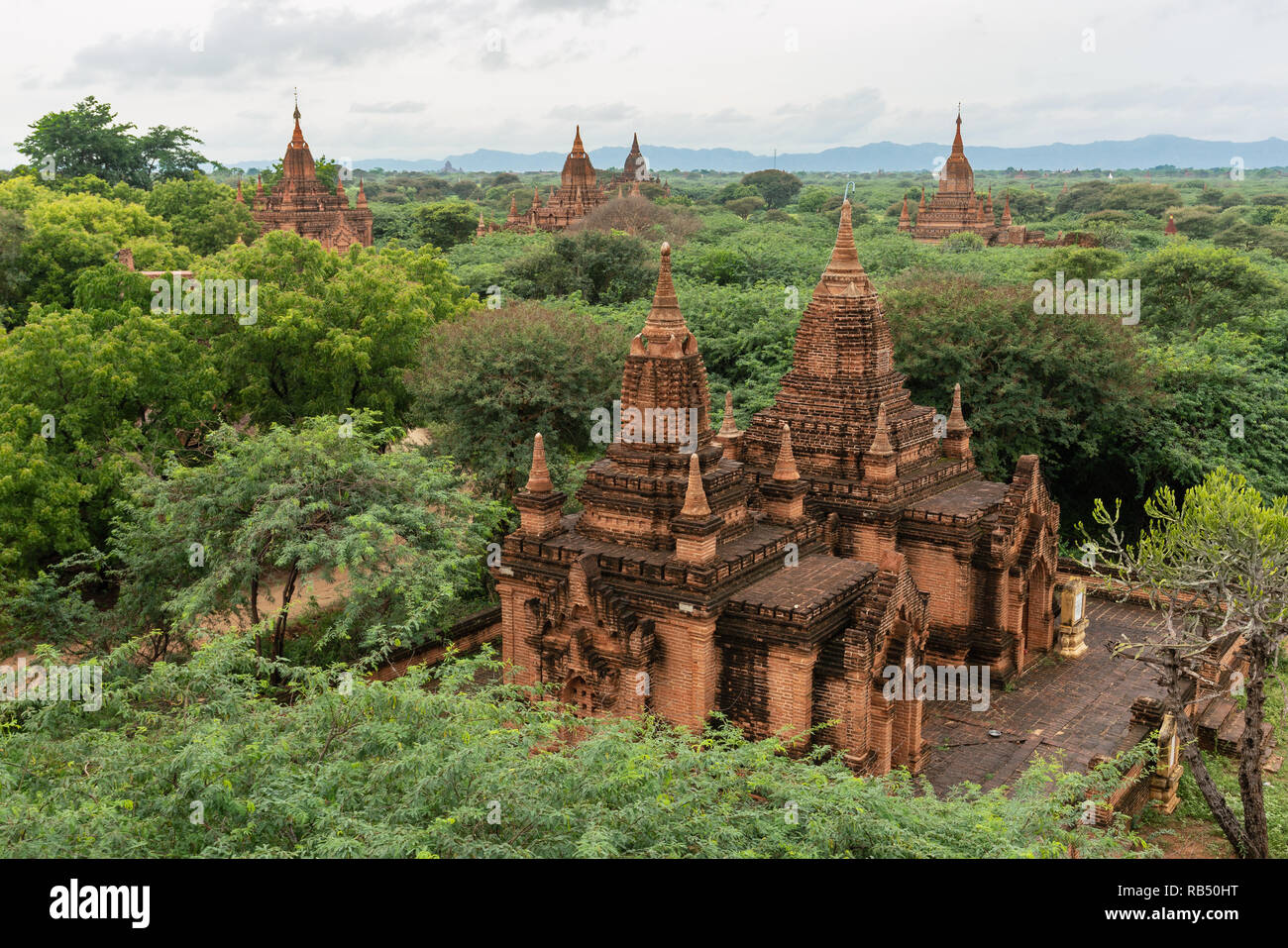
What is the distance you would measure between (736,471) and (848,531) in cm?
408

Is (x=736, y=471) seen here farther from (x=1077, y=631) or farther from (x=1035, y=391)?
(x=1035, y=391)

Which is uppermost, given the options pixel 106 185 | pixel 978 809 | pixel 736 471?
pixel 106 185

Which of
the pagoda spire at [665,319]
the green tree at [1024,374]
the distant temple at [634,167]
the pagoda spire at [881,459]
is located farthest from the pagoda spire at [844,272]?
the distant temple at [634,167]

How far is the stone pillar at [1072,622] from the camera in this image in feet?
84.7

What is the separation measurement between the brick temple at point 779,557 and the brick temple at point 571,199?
2515 inches

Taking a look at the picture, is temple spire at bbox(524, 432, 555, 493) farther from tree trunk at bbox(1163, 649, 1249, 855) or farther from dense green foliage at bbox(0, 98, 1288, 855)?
tree trunk at bbox(1163, 649, 1249, 855)

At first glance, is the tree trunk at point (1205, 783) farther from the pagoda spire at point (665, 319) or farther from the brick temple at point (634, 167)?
the brick temple at point (634, 167)

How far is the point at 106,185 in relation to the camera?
71.8 metres

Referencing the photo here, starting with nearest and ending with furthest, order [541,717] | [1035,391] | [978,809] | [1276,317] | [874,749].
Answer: [978,809] → [541,717] → [874,749] → [1035,391] → [1276,317]

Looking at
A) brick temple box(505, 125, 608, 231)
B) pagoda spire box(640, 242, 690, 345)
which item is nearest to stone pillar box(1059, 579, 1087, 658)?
pagoda spire box(640, 242, 690, 345)

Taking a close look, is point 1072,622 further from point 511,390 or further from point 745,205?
point 745,205

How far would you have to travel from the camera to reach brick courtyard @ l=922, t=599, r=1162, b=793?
2042 cm

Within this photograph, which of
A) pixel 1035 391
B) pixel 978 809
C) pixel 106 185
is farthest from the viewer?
pixel 106 185

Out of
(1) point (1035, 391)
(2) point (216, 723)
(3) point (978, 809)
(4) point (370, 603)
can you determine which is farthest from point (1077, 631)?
(2) point (216, 723)
